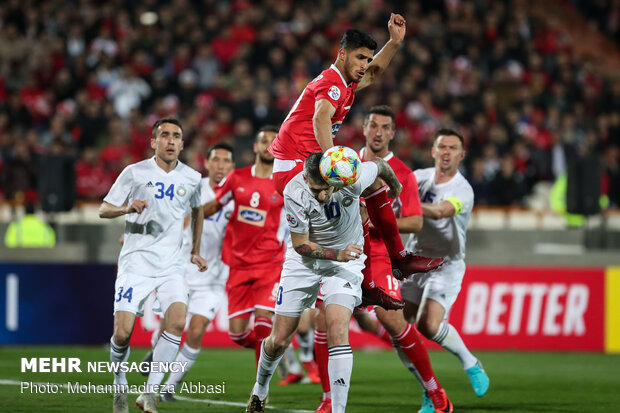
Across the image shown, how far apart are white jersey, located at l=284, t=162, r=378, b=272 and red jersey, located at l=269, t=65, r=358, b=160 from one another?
22.9 inches

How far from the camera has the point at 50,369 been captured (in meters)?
11.9

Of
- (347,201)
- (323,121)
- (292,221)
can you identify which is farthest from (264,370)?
(323,121)

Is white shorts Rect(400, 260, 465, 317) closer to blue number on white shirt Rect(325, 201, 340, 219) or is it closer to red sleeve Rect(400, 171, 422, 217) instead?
red sleeve Rect(400, 171, 422, 217)

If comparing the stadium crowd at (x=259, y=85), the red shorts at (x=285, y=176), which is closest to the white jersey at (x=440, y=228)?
the red shorts at (x=285, y=176)

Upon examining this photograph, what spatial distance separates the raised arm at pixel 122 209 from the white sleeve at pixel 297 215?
1.32 metres

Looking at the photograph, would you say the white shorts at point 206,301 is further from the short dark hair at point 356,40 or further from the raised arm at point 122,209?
the short dark hair at point 356,40

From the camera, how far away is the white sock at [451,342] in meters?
9.53

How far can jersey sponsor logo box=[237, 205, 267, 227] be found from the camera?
10.3 meters

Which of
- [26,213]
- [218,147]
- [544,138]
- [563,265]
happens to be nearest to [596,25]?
[544,138]

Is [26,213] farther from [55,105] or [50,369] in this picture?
[50,369]

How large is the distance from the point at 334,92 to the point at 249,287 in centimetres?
314

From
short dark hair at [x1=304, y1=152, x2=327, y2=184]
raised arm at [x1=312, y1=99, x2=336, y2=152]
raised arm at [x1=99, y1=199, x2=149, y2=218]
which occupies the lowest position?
raised arm at [x1=99, y1=199, x2=149, y2=218]

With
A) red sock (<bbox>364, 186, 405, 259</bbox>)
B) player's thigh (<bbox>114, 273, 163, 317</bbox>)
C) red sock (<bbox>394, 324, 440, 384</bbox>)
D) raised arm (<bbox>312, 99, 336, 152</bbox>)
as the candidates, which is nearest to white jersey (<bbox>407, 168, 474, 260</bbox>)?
red sock (<bbox>394, 324, 440, 384</bbox>)

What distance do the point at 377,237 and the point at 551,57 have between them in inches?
615
